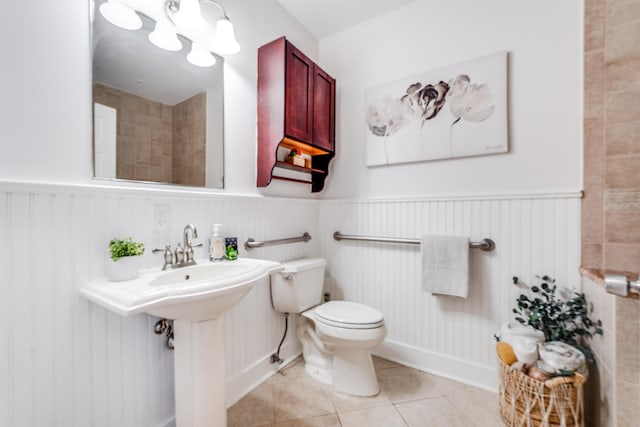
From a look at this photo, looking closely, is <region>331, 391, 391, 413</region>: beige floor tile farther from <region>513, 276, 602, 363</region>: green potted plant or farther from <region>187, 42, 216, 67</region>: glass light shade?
<region>187, 42, 216, 67</region>: glass light shade

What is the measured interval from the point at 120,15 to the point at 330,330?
5.53ft

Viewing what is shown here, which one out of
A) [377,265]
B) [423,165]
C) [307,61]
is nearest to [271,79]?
[307,61]

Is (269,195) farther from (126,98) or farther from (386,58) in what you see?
(386,58)

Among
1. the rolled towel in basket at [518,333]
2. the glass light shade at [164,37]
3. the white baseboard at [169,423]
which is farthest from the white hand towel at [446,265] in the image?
the glass light shade at [164,37]

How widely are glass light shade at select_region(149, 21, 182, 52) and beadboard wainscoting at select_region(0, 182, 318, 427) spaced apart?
68 centimetres

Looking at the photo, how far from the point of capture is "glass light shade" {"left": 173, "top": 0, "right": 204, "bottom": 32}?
1.15 meters

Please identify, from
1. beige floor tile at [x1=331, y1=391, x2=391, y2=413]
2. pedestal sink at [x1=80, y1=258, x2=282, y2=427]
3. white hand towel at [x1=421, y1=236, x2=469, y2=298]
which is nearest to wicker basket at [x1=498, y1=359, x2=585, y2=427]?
white hand towel at [x1=421, y1=236, x2=469, y2=298]

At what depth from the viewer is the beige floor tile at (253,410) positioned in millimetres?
1280

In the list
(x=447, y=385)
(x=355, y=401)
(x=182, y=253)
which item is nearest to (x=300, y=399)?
(x=355, y=401)

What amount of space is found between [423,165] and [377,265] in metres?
0.76

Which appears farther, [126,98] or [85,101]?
[126,98]

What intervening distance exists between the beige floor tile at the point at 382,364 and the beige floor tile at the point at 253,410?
71 cm

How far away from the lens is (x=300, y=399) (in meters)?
1.44

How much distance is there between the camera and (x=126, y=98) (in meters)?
1.08
